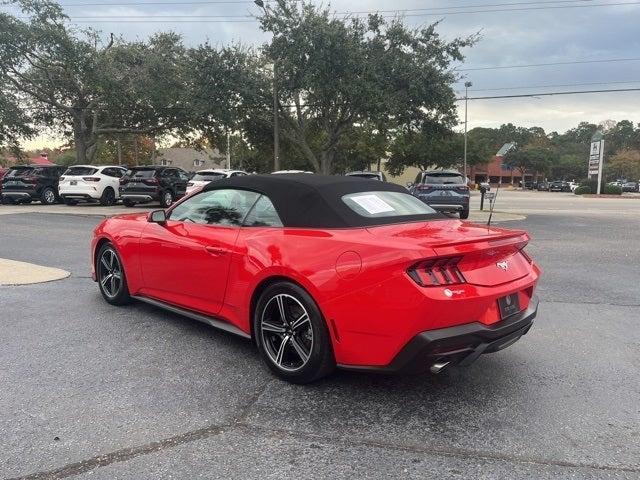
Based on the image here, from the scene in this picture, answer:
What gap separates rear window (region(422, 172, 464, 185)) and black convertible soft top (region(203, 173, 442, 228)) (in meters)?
12.8

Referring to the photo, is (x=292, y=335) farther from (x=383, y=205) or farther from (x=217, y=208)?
(x=217, y=208)

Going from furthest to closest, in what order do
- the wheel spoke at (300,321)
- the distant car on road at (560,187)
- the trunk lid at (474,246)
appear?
1. the distant car on road at (560,187)
2. the wheel spoke at (300,321)
3. the trunk lid at (474,246)

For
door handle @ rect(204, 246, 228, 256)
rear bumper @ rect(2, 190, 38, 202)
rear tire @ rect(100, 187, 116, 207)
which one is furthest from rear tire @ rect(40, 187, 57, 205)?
door handle @ rect(204, 246, 228, 256)

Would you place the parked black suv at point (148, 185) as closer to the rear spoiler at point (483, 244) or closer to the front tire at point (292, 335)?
the front tire at point (292, 335)

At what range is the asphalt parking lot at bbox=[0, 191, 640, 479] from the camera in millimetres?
2848

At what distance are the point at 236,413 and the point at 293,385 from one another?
0.54 meters

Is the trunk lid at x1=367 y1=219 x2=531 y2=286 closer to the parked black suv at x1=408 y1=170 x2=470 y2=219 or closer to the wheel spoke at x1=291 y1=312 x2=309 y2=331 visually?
the wheel spoke at x1=291 y1=312 x2=309 y2=331

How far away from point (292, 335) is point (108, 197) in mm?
20246

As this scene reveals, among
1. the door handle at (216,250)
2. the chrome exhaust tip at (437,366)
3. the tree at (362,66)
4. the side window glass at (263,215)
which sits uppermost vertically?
the tree at (362,66)

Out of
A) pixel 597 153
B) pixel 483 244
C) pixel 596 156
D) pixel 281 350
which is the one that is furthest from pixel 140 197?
pixel 596 156

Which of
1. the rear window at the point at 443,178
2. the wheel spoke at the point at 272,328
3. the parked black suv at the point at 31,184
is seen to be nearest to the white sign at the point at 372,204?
the wheel spoke at the point at 272,328

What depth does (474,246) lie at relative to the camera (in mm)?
3402

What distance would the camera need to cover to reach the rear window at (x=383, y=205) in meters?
4.05

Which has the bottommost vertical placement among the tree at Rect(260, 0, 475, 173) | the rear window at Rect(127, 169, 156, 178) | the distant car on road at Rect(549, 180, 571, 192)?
the distant car on road at Rect(549, 180, 571, 192)
